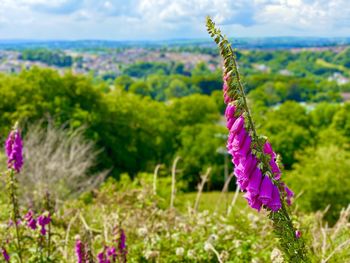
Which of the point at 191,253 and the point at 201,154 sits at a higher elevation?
the point at 191,253

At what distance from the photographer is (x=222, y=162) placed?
5172 centimetres


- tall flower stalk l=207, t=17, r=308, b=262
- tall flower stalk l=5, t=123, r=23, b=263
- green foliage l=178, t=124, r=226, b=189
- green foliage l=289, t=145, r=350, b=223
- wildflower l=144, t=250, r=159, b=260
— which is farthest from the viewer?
green foliage l=178, t=124, r=226, b=189

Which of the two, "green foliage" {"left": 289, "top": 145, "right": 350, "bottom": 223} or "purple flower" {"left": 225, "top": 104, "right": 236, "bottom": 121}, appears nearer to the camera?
"purple flower" {"left": 225, "top": 104, "right": 236, "bottom": 121}

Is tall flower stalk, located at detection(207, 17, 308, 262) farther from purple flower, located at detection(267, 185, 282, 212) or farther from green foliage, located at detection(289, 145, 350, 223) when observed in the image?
green foliage, located at detection(289, 145, 350, 223)

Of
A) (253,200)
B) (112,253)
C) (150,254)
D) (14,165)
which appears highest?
(253,200)

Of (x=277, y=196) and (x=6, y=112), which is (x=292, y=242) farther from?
(x=6, y=112)

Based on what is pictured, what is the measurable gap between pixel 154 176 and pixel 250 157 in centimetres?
621

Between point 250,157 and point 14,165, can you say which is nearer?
point 250,157

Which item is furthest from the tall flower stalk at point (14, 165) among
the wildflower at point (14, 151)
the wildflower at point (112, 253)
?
the wildflower at point (112, 253)

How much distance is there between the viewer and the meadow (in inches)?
178

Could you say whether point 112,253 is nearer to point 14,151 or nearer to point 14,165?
point 14,165

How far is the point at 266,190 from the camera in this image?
2281mm

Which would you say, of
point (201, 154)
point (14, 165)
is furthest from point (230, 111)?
point (201, 154)

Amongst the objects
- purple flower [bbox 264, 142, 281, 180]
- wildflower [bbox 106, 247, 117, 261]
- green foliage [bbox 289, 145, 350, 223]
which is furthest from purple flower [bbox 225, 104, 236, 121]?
green foliage [bbox 289, 145, 350, 223]
